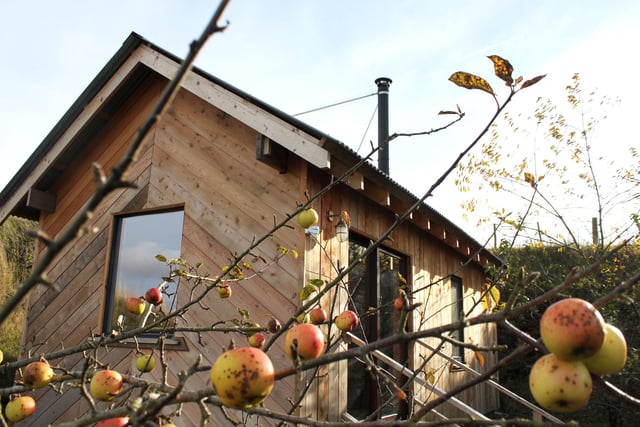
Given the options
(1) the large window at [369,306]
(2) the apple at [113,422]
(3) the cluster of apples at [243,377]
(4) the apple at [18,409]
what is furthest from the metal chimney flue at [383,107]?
(3) the cluster of apples at [243,377]

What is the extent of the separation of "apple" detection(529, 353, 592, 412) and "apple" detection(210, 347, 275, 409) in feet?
1.44

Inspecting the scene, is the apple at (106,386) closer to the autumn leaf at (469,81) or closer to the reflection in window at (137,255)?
the autumn leaf at (469,81)

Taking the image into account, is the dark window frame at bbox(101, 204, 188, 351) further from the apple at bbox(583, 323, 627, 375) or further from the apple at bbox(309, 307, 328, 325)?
the apple at bbox(583, 323, 627, 375)

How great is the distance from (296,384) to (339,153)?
1794 millimetres

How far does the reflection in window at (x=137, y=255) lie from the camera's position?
4.96 m

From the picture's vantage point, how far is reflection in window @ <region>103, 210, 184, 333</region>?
16.3ft

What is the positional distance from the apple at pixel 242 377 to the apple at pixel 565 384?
0.44 m

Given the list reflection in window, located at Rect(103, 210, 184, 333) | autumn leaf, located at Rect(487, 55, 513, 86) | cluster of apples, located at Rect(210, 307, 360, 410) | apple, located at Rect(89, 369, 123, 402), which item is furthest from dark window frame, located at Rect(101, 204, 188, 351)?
cluster of apples, located at Rect(210, 307, 360, 410)

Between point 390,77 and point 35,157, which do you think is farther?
point 390,77

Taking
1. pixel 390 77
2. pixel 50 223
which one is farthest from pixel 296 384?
pixel 390 77

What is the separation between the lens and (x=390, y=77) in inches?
336

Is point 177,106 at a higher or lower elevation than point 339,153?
higher

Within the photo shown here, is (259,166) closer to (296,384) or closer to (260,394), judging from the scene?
(296,384)

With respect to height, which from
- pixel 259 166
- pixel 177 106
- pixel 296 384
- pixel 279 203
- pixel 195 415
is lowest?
pixel 195 415
